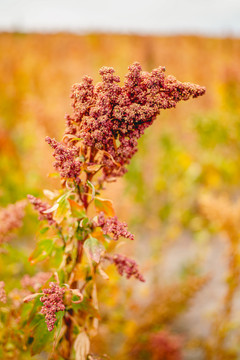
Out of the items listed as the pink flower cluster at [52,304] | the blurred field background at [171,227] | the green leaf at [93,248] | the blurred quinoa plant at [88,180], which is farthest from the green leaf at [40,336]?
the blurred field background at [171,227]

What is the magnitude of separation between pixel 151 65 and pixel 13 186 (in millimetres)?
3401

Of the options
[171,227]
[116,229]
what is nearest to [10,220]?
[116,229]

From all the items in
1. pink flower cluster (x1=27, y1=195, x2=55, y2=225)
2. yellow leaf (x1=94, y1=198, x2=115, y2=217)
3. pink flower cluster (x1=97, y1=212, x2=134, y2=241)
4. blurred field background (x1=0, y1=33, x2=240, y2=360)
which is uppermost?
blurred field background (x1=0, y1=33, x2=240, y2=360)

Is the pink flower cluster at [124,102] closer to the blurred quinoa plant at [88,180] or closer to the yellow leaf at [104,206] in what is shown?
the blurred quinoa plant at [88,180]

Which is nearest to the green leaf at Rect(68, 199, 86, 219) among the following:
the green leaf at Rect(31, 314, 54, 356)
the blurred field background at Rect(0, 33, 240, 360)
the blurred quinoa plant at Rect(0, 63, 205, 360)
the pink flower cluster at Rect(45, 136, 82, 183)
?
the blurred quinoa plant at Rect(0, 63, 205, 360)

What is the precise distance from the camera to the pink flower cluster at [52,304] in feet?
2.22

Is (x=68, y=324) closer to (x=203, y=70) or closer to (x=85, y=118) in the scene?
(x=85, y=118)

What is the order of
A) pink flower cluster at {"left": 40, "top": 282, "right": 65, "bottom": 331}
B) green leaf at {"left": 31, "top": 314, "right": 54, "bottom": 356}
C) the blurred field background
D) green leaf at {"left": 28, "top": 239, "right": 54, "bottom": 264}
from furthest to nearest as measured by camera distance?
the blurred field background
green leaf at {"left": 28, "top": 239, "right": 54, "bottom": 264}
green leaf at {"left": 31, "top": 314, "right": 54, "bottom": 356}
pink flower cluster at {"left": 40, "top": 282, "right": 65, "bottom": 331}

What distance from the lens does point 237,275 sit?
5.76 ft

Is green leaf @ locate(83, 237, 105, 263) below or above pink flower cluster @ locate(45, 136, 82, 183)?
below

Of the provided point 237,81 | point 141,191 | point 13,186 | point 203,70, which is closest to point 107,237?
point 13,186

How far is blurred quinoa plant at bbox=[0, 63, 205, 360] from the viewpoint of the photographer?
719 mm

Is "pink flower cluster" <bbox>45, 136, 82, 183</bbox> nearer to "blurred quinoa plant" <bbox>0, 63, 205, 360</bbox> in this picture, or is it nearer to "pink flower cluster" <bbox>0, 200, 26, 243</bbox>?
"blurred quinoa plant" <bbox>0, 63, 205, 360</bbox>

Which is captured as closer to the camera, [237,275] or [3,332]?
[3,332]
